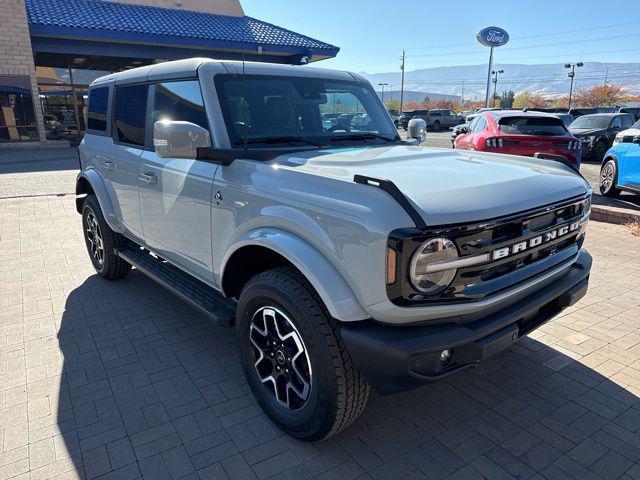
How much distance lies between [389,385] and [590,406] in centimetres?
165

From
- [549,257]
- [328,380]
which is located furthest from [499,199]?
[328,380]

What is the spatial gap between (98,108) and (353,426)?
4.12 meters

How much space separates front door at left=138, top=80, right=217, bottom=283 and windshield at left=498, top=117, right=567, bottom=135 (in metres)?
7.57

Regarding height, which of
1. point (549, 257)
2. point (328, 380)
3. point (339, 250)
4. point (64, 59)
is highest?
point (64, 59)

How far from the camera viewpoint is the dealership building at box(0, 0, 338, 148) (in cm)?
1867

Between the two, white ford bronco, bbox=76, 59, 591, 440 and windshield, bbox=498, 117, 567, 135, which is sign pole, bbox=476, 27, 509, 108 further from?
white ford bronco, bbox=76, 59, 591, 440

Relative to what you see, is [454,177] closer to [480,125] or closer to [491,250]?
[491,250]

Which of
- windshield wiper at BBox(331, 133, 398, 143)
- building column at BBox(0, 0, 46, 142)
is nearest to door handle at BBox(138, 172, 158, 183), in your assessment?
windshield wiper at BBox(331, 133, 398, 143)

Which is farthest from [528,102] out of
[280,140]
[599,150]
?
[280,140]

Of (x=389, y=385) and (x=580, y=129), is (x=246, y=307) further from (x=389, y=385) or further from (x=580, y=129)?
(x=580, y=129)

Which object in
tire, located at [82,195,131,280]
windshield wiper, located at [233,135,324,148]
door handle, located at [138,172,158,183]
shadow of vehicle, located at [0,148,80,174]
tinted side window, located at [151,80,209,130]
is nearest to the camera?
windshield wiper, located at [233,135,324,148]

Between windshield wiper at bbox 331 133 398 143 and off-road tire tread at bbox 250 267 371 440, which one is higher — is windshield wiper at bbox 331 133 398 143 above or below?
above

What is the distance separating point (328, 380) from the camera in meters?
2.36

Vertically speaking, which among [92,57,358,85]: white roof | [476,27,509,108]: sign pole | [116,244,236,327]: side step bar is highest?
[476,27,509,108]: sign pole
